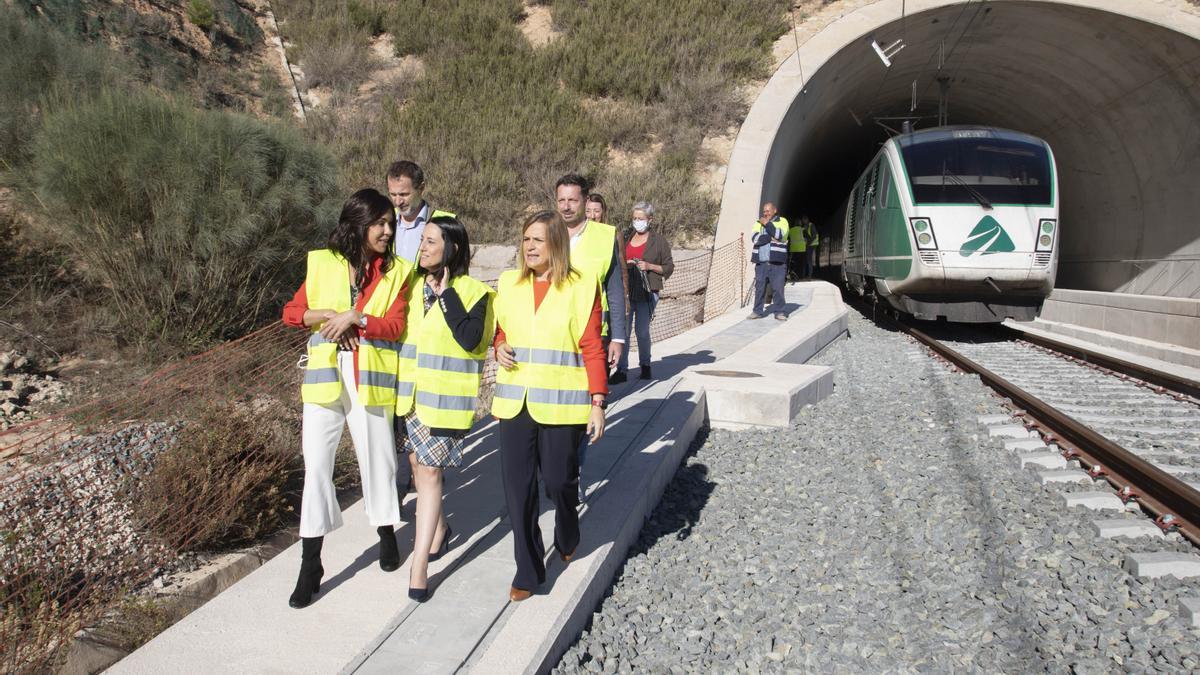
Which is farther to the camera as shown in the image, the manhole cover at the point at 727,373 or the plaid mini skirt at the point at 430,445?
the manhole cover at the point at 727,373

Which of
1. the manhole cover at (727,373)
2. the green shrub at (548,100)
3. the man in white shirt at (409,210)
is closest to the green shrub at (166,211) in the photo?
the man in white shirt at (409,210)

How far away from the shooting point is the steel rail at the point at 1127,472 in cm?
434

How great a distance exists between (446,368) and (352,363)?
1.34 ft

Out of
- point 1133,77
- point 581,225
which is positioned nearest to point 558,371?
point 581,225

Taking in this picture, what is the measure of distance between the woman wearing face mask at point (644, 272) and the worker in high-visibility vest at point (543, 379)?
11.9ft

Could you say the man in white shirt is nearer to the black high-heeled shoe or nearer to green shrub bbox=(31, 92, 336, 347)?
the black high-heeled shoe

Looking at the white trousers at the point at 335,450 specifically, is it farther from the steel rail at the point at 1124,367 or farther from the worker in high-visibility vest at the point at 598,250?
the steel rail at the point at 1124,367

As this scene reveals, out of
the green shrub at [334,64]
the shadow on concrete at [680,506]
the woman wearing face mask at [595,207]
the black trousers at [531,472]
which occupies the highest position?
the green shrub at [334,64]

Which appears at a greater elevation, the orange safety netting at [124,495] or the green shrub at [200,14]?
the green shrub at [200,14]

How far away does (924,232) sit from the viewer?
11.6 m

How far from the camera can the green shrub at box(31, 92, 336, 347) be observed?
846cm

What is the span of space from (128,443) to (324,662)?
3.14 metres

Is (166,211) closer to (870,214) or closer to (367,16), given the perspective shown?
(870,214)

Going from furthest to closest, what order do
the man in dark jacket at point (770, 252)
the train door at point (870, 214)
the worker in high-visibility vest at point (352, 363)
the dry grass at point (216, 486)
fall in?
the train door at point (870, 214)
the man in dark jacket at point (770, 252)
the dry grass at point (216, 486)
the worker in high-visibility vest at point (352, 363)
